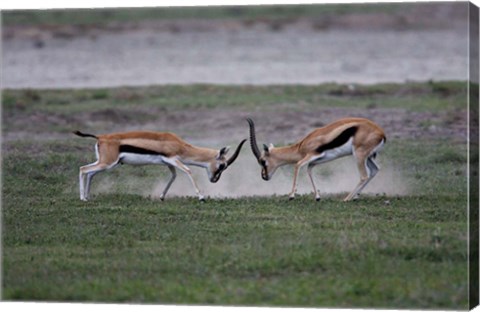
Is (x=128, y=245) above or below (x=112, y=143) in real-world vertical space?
below

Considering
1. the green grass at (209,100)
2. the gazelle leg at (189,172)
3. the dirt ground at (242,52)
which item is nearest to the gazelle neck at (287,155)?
the gazelle leg at (189,172)

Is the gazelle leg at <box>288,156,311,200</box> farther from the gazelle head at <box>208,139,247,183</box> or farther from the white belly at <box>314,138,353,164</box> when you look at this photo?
the gazelle head at <box>208,139,247,183</box>

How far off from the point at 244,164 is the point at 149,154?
2551mm

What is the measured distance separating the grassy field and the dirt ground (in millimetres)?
6524

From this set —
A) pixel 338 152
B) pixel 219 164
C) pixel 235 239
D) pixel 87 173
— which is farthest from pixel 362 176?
pixel 87 173

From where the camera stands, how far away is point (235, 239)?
12.1m

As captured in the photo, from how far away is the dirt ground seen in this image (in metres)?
24.5

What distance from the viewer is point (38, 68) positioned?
24.8 m

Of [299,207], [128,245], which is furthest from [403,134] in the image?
[128,245]

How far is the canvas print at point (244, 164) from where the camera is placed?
10.6 metres

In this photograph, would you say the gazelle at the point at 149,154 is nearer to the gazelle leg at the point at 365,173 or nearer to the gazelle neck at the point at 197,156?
the gazelle neck at the point at 197,156

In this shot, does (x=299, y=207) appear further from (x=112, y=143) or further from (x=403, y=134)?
(x=403, y=134)

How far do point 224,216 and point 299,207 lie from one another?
986 millimetres

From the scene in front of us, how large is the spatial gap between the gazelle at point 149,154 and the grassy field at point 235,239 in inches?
14.1
